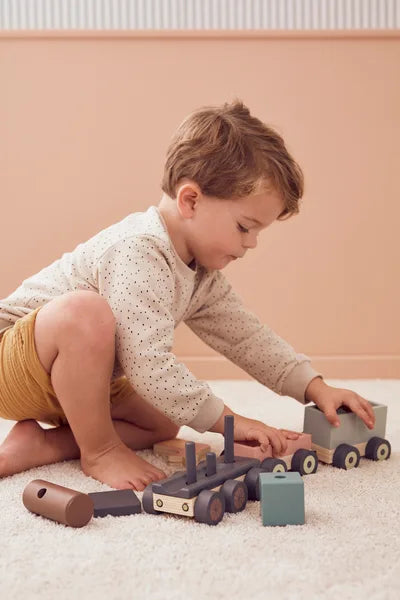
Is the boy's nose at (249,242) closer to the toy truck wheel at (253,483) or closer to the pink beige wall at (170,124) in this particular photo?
the toy truck wheel at (253,483)

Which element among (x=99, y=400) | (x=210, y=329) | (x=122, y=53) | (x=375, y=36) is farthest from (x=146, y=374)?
(x=375, y=36)

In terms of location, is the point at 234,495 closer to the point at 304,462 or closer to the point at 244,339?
the point at 304,462

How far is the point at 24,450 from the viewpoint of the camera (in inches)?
41.9

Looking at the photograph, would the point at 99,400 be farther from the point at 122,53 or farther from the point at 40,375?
the point at 122,53

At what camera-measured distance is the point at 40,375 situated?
1.01m

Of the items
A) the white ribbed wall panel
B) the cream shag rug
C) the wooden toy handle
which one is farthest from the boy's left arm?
the white ribbed wall panel

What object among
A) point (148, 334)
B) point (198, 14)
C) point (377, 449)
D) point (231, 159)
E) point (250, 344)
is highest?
point (198, 14)

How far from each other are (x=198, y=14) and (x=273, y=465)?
1.30 m

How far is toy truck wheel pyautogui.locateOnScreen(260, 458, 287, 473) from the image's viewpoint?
955 mm

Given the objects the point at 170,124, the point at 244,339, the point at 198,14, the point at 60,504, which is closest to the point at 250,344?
the point at 244,339

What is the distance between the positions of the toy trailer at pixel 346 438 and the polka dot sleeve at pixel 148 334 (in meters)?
0.17

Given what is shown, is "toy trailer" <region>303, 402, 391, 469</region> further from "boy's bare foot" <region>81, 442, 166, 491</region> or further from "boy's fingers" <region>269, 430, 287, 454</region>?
"boy's bare foot" <region>81, 442, 166, 491</region>

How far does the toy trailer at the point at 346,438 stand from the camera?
3.51ft

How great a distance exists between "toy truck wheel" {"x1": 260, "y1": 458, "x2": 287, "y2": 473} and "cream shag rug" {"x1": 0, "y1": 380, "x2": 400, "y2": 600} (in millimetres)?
48
